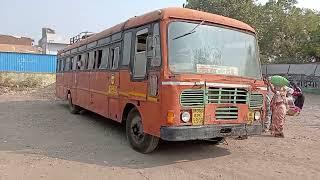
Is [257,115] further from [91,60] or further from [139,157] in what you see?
[91,60]

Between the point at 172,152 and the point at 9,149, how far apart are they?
10.7ft

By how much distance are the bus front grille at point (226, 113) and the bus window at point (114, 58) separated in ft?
9.76

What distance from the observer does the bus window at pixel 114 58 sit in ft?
29.5

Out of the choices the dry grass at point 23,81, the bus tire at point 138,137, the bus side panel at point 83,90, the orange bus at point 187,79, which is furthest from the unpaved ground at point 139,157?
the dry grass at point 23,81

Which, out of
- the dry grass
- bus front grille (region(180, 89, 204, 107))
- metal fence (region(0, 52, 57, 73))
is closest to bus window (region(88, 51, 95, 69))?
bus front grille (region(180, 89, 204, 107))

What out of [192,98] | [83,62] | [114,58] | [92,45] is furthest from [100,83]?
[192,98]

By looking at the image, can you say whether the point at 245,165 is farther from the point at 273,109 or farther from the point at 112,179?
the point at 273,109

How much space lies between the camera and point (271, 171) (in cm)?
648

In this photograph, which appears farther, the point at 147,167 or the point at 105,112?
the point at 105,112

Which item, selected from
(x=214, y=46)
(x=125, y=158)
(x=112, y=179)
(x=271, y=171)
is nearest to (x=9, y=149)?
(x=125, y=158)

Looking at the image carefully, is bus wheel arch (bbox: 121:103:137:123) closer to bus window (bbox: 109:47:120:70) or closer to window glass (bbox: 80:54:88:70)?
bus window (bbox: 109:47:120:70)

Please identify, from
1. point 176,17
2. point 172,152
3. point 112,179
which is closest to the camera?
point 112,179

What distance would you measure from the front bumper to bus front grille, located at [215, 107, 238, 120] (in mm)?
143

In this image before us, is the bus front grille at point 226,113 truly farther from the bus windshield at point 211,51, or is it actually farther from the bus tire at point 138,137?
the bus tire at point 138,137
